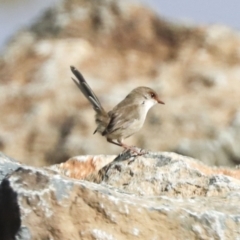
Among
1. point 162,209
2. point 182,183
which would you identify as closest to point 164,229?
point 162,209

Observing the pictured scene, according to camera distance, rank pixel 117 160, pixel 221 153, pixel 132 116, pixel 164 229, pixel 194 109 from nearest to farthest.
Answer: pixel 164 229 < pixel 117 160 < pixel 132 116 < pixel 221 153 < pixel 194 109

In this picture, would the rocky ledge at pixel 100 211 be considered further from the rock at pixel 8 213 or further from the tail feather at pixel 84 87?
the tail feather at pixel 84 87

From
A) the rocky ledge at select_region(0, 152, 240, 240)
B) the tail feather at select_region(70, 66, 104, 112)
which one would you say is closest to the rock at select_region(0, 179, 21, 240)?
the rocky ledge at select_region(0, 152, 240, 240)

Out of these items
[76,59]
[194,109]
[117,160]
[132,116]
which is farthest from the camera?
[76,59]

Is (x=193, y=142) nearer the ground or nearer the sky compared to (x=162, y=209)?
nearer the sky

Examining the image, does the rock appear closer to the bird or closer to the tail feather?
the bird

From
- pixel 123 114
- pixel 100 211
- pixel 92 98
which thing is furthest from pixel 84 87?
pixel 100 211

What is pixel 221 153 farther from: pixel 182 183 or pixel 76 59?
pixel 182 183
